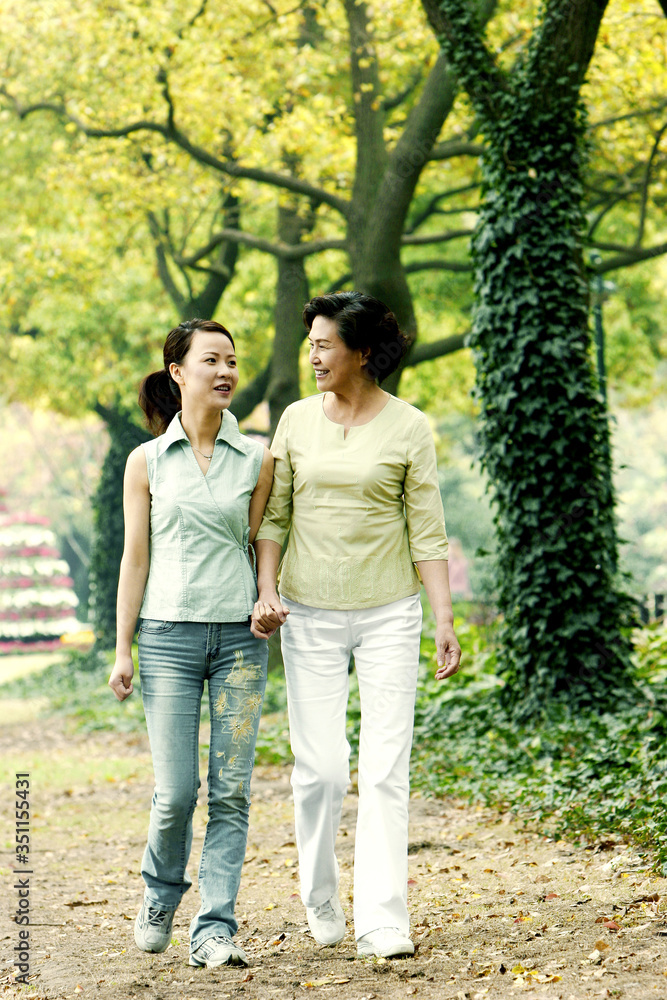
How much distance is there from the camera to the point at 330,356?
4055 millimetres

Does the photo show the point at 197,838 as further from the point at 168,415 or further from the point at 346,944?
the point at 168,415

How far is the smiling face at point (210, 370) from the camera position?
13.1 feet

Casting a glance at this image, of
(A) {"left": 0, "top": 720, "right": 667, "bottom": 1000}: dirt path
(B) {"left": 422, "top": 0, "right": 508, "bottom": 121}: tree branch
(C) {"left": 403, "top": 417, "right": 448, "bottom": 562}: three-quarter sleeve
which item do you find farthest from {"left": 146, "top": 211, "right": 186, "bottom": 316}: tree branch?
(C) {"left": 403, "top": 417, "right": 448, "bottom": 562}: three-quarter sleeve

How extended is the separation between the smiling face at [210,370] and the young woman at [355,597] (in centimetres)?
32

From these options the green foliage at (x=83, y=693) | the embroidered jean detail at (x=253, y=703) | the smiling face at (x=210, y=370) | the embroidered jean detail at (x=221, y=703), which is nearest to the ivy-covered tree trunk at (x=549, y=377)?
the smiling face at (x=210, y=370)

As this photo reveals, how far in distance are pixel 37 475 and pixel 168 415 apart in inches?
1651

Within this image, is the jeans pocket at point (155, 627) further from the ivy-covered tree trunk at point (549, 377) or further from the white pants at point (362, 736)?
the ivy-covered tree trunk at point (549, 377)

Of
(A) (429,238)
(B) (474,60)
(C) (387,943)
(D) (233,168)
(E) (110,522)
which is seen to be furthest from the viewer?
(E) (110,522)

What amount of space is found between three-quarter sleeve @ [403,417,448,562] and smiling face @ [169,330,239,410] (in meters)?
0.71

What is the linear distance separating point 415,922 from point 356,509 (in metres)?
1.80

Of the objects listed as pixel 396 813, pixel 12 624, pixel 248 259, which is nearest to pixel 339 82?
pixel 248 259

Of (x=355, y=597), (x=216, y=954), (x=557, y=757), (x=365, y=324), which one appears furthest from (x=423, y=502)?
(x=557, y=757)

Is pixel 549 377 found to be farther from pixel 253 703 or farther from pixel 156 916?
pixel 156 916

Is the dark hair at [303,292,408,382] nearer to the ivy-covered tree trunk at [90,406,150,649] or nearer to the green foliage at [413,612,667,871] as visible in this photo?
the green foliage at [413,612,667,871]
